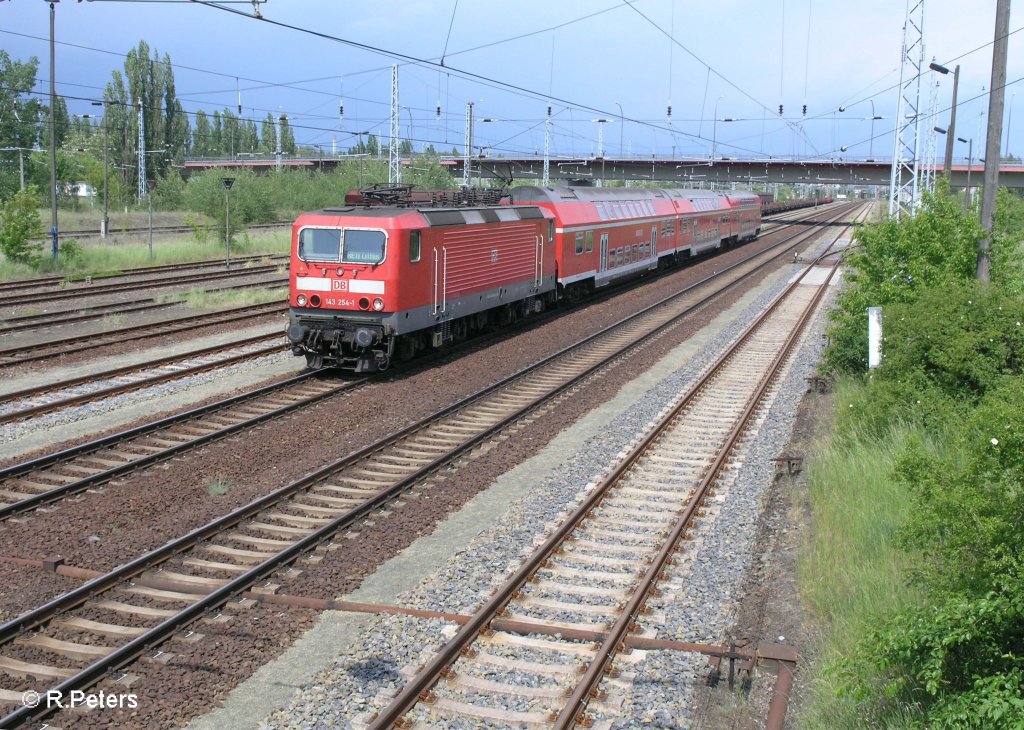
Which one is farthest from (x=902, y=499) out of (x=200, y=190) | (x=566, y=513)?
(x=200, y=190)

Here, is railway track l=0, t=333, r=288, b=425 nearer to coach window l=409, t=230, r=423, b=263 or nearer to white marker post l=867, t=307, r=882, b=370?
coach window l=409, t=230, r=423, b=263

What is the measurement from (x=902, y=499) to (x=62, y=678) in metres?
7.65

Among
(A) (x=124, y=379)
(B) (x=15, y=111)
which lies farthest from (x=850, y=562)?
(B) (x=15, y=111)

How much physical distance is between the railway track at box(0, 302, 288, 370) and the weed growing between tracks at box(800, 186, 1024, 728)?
14335 millimetres

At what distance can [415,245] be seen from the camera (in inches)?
666

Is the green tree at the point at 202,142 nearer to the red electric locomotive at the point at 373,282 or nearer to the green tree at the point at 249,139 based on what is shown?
the green tree at the point at 249,139

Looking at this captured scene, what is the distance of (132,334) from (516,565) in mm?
14787

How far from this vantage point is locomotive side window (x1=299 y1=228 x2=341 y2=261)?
1672 centimetres

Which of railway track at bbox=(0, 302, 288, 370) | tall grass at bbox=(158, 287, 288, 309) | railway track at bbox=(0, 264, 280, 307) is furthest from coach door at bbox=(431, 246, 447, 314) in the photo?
railway track at bbox=(0, 264, 280, 307)

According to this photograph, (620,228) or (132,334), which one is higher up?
(620,228)

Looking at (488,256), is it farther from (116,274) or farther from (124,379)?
(116,274)

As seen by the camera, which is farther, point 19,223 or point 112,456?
point 19,223

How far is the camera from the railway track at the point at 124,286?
25.9 meters

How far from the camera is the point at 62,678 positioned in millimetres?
6742
